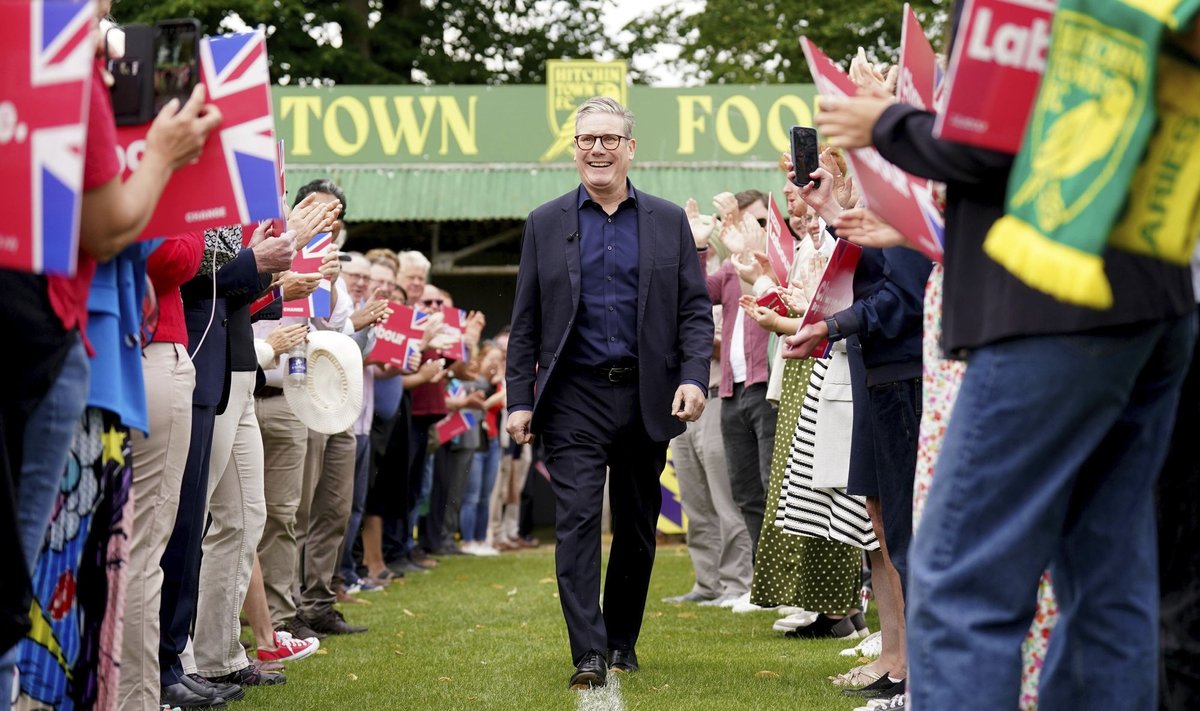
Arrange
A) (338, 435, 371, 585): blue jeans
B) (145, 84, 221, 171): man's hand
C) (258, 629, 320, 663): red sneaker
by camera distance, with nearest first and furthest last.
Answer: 1. (145, 84, 221, 171): man's hand
2. (258, 629, 320, 663): red sneaker
3. (338, 435, 371, 585): blue jeans

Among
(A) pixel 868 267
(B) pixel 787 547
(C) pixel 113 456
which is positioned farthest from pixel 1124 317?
(B) pixel 787 547

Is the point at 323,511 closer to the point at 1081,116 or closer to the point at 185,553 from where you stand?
the point at 185,553

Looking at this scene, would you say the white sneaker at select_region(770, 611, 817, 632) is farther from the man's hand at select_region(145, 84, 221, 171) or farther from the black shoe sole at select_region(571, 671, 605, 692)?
the man's hand at select_region(145, 84, 221, 171)

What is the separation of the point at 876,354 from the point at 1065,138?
2630 mm

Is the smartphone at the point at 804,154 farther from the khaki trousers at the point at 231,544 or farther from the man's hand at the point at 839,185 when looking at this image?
the khaki trousers at the point at 231,544

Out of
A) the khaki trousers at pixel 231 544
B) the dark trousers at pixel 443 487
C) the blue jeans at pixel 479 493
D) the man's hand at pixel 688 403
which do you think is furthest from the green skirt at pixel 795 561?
the blue jeans at pixel 479 493

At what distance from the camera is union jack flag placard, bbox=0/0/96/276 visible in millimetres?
2877

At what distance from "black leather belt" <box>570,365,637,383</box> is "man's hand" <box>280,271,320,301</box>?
120 cm

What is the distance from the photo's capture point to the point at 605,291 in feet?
21.9

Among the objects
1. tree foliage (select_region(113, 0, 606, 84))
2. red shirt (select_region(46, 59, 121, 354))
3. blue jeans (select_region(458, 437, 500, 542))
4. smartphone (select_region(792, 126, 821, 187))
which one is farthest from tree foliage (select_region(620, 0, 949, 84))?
red shirt (select_region(46, 59, 121, 354))

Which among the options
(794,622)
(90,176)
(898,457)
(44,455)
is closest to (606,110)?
(898,457)

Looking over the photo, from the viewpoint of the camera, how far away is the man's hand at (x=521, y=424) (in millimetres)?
6621

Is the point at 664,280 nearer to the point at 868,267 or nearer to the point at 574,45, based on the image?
the point at 868,267

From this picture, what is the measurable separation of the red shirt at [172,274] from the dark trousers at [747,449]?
15.9ft
